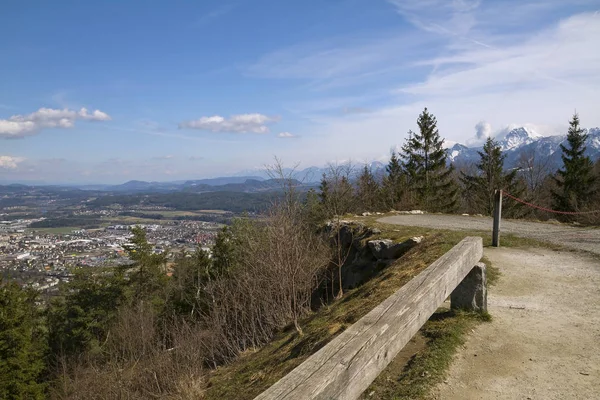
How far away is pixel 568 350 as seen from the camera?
402cm

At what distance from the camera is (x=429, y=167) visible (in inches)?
1192

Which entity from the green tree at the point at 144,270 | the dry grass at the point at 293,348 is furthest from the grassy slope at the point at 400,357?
the green tree at the point at 144,270

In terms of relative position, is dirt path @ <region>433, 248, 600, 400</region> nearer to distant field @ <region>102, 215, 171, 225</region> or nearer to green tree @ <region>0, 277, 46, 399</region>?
green tree @ <region>0, 277, 46, 399</region>

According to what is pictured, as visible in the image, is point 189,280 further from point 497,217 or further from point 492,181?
point 492,181

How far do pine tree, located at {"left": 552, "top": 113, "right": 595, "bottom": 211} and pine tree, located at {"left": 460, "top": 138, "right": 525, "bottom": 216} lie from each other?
3102 mm

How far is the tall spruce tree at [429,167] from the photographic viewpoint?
2864 cm

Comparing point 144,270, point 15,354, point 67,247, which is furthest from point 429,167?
point 67,247

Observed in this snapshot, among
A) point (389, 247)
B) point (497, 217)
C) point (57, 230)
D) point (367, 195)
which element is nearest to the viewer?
point (497, 217)

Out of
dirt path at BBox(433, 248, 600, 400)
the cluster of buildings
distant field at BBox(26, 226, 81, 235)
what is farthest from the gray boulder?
distant field at BBox(26, 226, 81, 235)

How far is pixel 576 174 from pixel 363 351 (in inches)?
1346

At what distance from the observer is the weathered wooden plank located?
170cm

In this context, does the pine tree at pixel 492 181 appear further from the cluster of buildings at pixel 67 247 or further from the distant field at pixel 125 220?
the distant field at pixel 125 220

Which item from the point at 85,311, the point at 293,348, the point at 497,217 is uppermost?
the point at 497,217

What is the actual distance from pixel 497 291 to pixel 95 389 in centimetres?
1267
